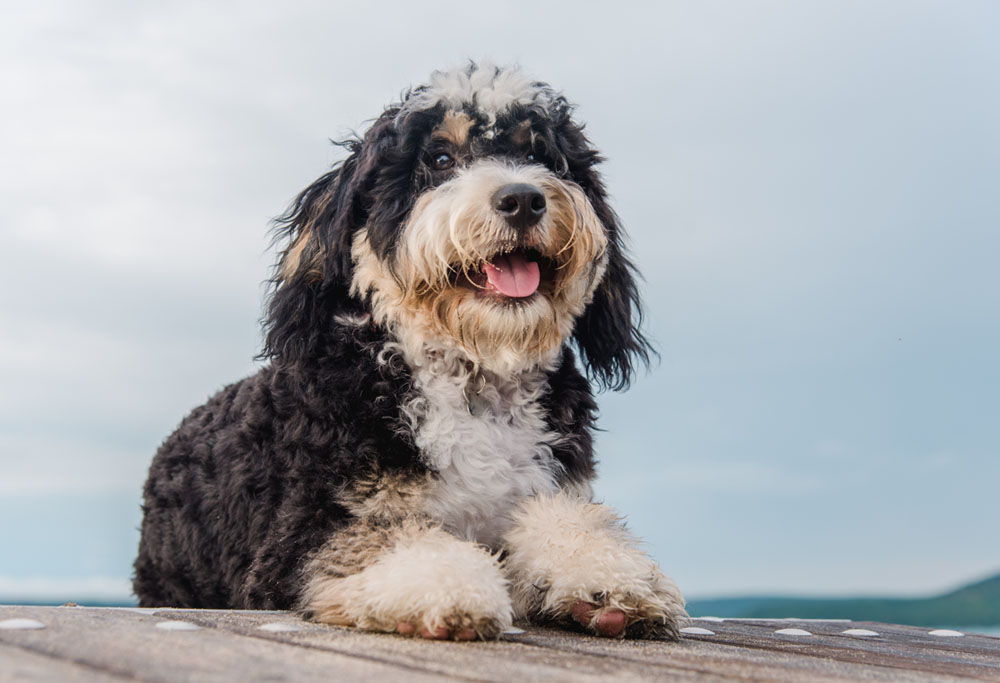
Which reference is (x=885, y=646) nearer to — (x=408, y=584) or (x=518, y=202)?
(x=408, y=584)

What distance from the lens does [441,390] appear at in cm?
355

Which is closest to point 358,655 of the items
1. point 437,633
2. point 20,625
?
point 437,633

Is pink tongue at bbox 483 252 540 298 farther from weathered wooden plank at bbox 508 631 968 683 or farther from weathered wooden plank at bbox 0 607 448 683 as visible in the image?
weathered wooden plank at bbox 0 607 448 683

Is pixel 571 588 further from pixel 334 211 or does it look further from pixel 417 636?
pixel 334 211

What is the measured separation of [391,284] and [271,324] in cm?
63

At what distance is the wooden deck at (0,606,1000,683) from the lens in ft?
6.43

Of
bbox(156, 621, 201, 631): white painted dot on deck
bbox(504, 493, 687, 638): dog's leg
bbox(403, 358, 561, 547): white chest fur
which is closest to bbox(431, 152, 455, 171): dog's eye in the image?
bbox(403, 358, 561, 547): white chest fur

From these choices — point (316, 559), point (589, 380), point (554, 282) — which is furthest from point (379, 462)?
point (589, 380)

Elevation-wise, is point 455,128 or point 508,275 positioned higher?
point 455,128

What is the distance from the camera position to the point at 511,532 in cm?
353

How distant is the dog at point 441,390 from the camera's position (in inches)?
126

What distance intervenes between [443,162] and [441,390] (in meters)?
0.83

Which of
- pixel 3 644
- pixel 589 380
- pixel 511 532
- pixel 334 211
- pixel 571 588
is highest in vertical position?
pixel 334 211

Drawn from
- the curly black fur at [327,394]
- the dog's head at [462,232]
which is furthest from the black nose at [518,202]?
the curly black fur at [327,394]
